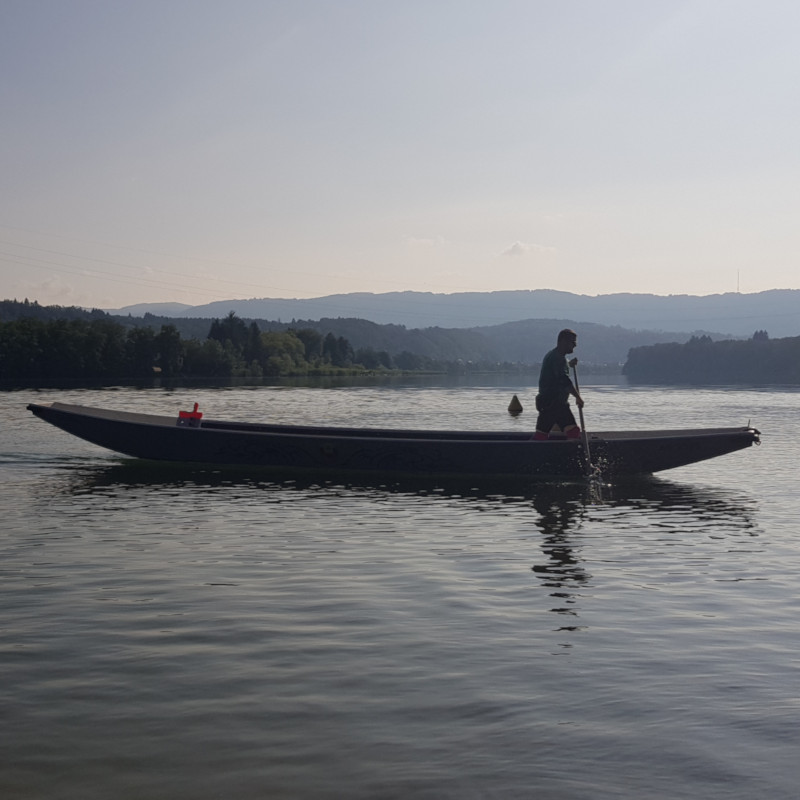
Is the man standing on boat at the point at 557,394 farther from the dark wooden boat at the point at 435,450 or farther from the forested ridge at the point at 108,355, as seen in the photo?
the forested ridge at the point at 108,355

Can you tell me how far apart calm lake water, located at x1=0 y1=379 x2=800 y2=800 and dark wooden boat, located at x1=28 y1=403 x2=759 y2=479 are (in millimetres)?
4531

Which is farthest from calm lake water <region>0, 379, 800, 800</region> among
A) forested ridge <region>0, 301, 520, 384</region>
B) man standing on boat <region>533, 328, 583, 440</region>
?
forested ridge <region>0, 301, 520, 384</region>

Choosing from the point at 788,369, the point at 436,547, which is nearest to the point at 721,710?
the point at 436,547

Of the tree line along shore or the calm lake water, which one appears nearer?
the calm lake water

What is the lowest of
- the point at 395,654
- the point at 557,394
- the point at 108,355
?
the point at 395,654

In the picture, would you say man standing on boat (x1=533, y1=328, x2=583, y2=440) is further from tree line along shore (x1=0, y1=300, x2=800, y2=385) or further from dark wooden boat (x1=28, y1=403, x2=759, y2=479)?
tree line along shore (x1=0, y1=300, x2=800, y2=385)

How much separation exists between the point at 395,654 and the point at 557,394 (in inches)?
532

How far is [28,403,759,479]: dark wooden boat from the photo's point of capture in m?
21.5

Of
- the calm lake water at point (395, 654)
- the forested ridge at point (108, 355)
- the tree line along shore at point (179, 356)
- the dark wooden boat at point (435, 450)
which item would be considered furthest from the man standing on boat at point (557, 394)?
the forested ridge at point (108, 355)

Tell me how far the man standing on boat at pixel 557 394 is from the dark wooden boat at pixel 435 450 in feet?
1.47

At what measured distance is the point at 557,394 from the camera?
2095cm

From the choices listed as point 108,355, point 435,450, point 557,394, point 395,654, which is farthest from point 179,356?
point 395,654

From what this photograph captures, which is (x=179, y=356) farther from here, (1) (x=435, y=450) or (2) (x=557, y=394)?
(2) (x=557, y=394)

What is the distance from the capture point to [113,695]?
690 centimetres
